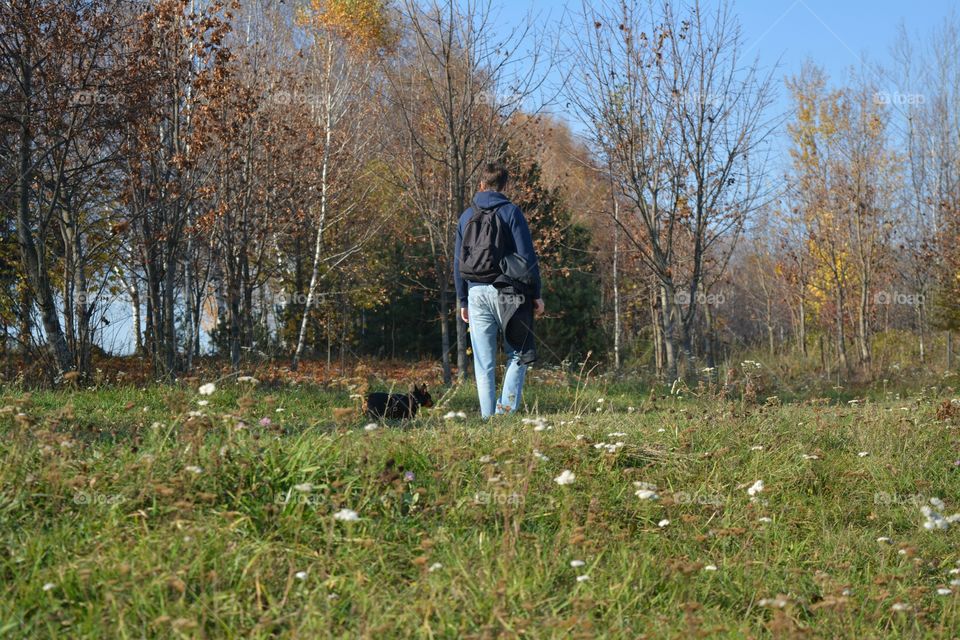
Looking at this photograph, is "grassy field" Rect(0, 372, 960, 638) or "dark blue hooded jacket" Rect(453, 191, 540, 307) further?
"dark blue hooded jacket" Rect(453, 191, 540, 307)

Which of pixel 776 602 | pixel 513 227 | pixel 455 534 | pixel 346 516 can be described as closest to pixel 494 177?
pixel 513 227

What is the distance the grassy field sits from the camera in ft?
9.84

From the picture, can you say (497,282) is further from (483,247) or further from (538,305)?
(538,305)

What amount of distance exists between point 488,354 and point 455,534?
10.1 ft

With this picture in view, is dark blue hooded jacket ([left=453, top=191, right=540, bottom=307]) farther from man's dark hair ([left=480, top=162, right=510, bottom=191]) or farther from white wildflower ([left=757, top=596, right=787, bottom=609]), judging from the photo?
white wildflower ([left=757, top=596, right=787, bottom=609])

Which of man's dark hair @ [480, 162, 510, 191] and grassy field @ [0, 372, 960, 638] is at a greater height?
man's dark hair @ [480, 162, 510, 191]

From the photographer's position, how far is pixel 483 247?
21.8 feet

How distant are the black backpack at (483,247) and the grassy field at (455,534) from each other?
4.91ft

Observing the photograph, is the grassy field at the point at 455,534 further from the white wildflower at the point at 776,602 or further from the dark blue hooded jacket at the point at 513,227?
the dark blue hooded jacket at the point at 513,227

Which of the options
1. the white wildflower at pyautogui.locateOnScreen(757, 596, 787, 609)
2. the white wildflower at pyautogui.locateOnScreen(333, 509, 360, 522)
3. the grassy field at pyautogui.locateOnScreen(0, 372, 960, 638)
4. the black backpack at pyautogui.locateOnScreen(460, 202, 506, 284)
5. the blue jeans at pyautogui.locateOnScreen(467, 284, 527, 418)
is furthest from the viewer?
the blue jeans at pyautogui.locateOnScreen(467, 284, 527, 418)

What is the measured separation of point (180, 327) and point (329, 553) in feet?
44.2

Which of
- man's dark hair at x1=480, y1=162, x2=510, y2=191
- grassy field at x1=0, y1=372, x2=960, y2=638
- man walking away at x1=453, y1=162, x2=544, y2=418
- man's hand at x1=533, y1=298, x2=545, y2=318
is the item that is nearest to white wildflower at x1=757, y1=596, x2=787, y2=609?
grassy field at x1=0, y1=372, x2=960, y2=638

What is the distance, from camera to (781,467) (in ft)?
17.4

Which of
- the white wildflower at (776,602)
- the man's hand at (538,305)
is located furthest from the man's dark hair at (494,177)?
the white wildflower at (776,602)
